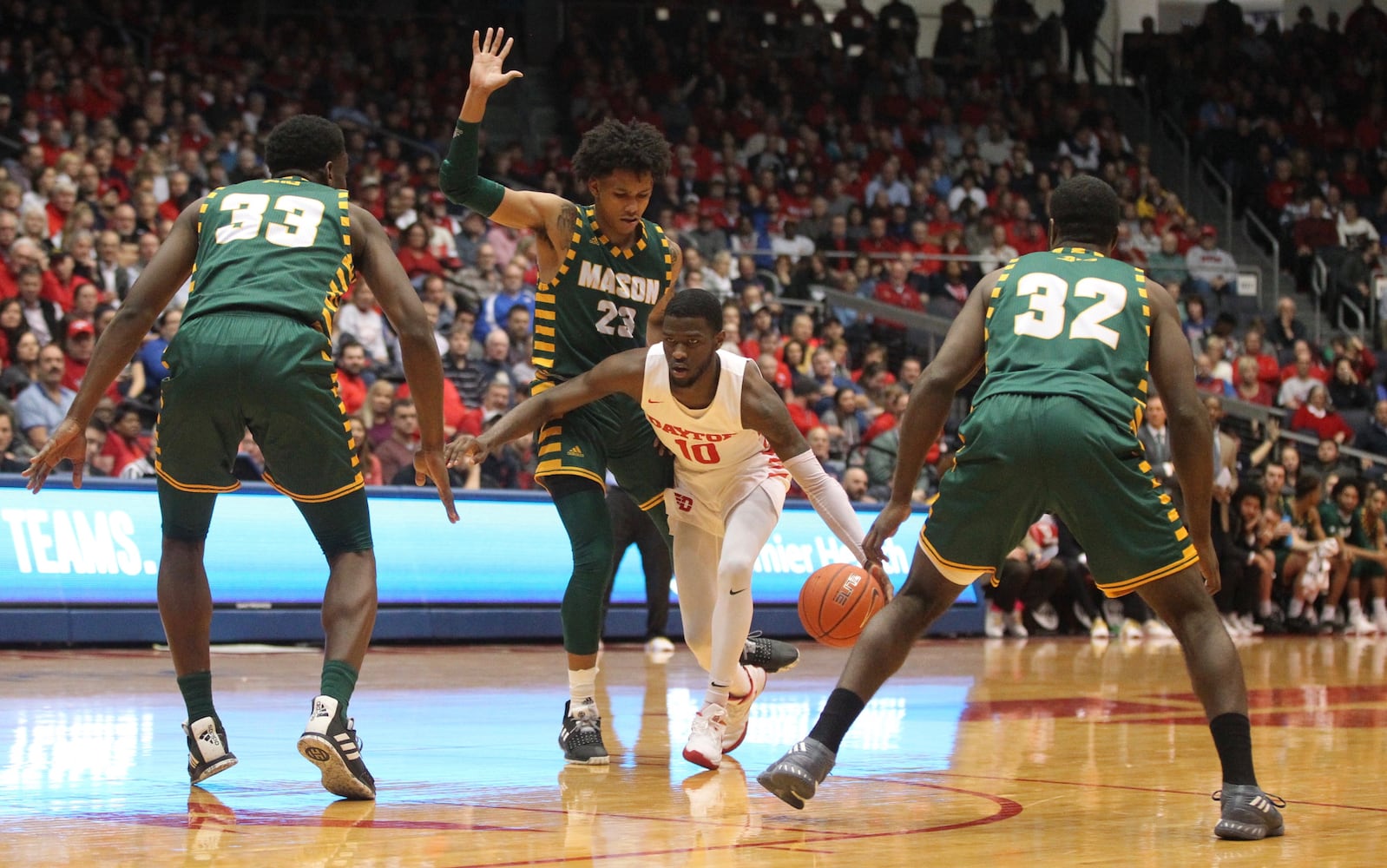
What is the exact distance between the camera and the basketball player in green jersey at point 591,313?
648 cm

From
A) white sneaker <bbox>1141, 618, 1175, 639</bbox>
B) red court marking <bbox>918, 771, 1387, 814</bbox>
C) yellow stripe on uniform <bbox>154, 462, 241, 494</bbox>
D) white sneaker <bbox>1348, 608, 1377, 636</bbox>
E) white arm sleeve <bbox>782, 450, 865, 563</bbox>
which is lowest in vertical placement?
white sneaker <bbox>1348, 608, 1377, 636</bbox>

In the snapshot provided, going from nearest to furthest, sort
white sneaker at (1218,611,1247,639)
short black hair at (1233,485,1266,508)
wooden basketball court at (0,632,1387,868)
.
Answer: wooden basketball court at (0,632,1387,868)
white sneaker at (1218,611,1247,639)
short black hair at (1233,485,1266,508)

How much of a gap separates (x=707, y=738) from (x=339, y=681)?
1378 millimetres

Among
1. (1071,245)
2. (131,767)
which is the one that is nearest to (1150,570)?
(1071,245)

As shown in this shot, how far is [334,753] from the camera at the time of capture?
509cm

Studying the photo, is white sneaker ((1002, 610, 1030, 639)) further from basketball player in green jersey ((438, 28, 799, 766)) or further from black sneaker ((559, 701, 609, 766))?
black sneaker ((559, 701, 609, 766))

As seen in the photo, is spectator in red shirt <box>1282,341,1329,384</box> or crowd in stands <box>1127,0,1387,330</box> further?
crowd in stands <box>1127,0,1387,330</box>

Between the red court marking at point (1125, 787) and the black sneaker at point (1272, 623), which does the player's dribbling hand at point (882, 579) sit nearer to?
the red court marking at point (1125, 787)

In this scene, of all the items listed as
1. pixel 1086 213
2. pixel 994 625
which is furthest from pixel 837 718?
pixel 994 625

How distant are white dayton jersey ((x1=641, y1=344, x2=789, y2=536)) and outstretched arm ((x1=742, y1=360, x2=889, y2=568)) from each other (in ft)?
0.13

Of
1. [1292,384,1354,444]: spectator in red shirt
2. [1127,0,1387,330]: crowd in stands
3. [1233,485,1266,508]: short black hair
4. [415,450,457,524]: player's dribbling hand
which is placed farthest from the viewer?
[1127,0,1387,330]: crowd in stands

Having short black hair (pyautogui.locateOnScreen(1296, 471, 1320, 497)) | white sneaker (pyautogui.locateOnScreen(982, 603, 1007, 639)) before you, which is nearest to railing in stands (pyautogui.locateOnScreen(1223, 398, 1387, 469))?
short black hair (pyautogui.locateOnScreen(1296, 471, 1320, 497))

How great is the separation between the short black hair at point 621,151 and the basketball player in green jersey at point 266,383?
1.16m

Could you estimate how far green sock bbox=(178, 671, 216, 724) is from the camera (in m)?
5.55
